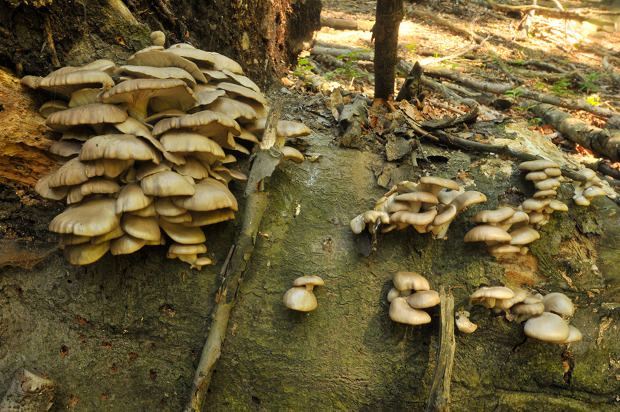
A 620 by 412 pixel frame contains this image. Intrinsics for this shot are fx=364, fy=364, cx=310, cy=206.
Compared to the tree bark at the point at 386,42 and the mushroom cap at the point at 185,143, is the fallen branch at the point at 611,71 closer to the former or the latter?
the tree bark at the point at 386,42

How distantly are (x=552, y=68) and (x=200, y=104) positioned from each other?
37.1 ft

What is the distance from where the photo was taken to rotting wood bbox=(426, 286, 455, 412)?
248 centimetres

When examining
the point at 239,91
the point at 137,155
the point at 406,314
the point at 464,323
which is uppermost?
the point at 239,91

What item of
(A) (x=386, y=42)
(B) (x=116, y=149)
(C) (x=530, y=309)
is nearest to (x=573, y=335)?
(C) (x=530, y=309)

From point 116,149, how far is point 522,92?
8792 millimetres

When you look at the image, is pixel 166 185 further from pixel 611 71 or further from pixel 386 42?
pixel 611 71

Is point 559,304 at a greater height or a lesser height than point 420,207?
lesser

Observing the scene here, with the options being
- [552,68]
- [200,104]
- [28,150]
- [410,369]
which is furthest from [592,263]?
[552,68]

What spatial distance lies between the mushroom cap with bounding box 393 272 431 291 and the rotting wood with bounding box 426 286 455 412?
0.49 ft

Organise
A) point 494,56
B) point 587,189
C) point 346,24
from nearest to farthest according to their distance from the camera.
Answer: point 587,189 < point 494,56 < point 346,24

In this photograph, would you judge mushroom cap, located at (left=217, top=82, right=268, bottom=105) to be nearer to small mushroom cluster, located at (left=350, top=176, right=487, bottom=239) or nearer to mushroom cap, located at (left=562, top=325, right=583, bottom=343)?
small mushroom cluster, located at (left=350, top=176, right=487, bottom=239)

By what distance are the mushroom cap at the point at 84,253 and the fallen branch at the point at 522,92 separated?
8.50m

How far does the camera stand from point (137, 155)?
237 centimetres

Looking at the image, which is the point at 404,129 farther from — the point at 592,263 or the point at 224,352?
the point at 224,352
